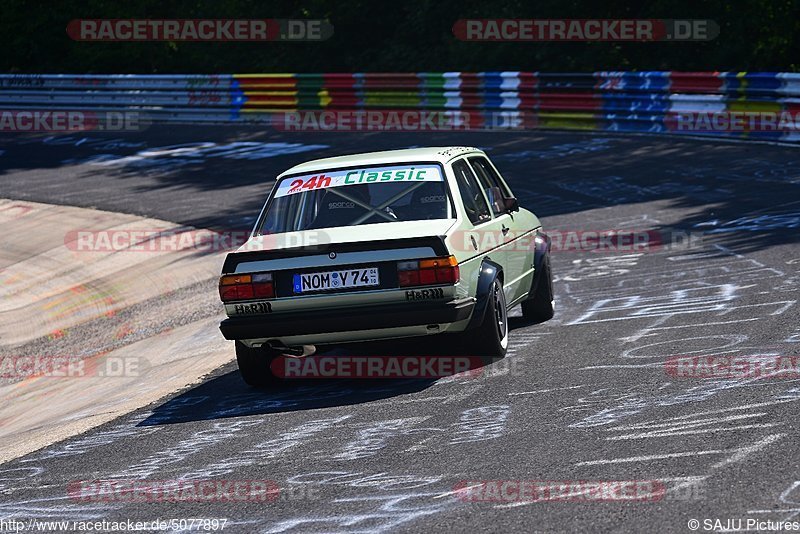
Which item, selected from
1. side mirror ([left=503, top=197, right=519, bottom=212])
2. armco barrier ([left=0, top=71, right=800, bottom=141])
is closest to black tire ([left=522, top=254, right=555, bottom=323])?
side mirror ([left=503, top=197, right=519, bottom=212])

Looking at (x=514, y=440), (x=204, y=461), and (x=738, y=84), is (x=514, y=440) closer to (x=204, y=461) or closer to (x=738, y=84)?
(x=204, y=461)

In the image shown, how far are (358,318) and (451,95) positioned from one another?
1872 cm

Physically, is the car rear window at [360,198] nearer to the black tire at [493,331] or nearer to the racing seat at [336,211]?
the racing seat at [336,211]

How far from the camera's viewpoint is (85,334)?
1353 cm

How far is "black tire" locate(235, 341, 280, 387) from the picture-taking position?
8555mm

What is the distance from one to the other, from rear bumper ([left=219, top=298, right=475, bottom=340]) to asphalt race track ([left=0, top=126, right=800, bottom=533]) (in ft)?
1.50

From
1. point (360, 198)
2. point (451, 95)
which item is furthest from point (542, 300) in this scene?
point (451, 95)

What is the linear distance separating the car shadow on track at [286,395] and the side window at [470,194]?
1.00 meters

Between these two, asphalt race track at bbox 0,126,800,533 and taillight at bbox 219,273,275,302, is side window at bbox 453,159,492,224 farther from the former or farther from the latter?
taillight at bbox 219,273,275,302

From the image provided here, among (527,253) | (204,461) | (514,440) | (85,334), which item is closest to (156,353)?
(85,334)

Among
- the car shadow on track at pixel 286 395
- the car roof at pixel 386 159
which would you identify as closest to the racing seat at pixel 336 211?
the car roof at pixel 386 159

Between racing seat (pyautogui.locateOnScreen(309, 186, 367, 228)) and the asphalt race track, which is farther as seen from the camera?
racing seat (pyautogui.locateOnScreen(309, 186, 367, 228))

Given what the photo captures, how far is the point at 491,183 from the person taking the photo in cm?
1007

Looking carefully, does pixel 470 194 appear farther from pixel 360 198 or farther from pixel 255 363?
pixel 255 363
